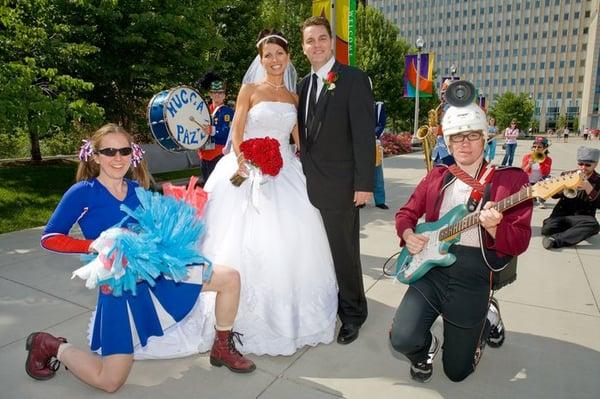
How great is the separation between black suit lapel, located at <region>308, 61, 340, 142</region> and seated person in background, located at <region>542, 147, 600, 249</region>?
404 centimetres

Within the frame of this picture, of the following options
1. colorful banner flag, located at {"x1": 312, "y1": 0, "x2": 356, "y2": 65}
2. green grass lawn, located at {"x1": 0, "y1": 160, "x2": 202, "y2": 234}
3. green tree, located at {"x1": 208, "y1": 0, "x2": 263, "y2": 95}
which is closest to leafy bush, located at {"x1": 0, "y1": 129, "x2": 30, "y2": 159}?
green grass lawn, located at {"x1": 0, "y1": 160, "x2": 202, "y2": 234}

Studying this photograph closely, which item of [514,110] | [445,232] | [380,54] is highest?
[380,54]

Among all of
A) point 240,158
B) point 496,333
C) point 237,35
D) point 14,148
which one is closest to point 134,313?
point 240,158

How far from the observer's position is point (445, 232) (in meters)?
2.56

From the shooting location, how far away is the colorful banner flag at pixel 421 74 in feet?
66.1

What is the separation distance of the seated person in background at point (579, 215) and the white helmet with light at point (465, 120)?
3.72 meters

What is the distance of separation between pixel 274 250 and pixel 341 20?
5679 mm

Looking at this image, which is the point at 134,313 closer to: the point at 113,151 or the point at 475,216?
the point at 113,151

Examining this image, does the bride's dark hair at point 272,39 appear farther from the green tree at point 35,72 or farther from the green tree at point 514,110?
the green tree at point 514,110

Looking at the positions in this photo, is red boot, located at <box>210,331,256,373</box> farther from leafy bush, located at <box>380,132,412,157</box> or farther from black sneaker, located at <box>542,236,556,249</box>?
leafy bush, located at <box>380,132,412,157</box>

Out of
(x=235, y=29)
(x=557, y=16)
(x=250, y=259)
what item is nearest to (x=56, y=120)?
(x=250, y=259)

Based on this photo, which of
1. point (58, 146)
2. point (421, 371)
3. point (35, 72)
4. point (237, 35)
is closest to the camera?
point (421, 371)

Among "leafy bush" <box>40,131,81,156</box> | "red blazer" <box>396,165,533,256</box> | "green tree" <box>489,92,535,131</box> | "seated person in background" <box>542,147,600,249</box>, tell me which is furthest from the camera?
"green tree" <box>489,92,535,131</box>

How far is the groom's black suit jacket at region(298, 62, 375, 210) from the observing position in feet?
10.1
